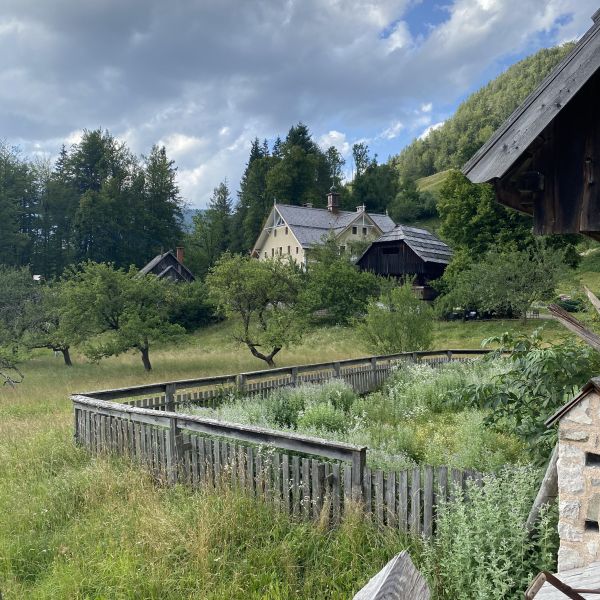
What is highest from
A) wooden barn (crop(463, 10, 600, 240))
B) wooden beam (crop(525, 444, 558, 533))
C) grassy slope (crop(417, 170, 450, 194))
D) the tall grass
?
grassy slope (crop(417, 170, 450, 194))

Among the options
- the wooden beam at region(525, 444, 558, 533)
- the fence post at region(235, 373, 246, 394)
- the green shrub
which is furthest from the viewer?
the fence post at region(235, 373, 246, 394)

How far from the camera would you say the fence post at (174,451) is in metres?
6.42

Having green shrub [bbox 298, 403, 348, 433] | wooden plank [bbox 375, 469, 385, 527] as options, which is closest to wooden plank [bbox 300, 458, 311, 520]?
wooden plank [bbox 375, 469, 385, 527]

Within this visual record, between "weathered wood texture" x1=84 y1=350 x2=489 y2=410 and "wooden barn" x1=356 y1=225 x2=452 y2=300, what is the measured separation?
943 inches

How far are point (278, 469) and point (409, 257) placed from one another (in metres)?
38.6

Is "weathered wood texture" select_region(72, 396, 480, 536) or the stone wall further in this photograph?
"weathered wood texture" select_region(72, 396, 480, 536)

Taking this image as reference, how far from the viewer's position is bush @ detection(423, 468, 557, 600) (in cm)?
383

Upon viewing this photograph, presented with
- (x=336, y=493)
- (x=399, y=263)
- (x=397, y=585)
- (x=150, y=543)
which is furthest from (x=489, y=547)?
(x=399, y=263)

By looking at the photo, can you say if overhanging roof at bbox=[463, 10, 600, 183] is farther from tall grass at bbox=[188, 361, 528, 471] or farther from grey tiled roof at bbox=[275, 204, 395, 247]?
grey tiled roof at bbox=[275, 204, 395, 247]

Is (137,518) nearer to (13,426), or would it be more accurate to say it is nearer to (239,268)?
(13,426)

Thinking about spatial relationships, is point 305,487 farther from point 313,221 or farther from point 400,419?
point 313,221

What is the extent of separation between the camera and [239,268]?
22000mm

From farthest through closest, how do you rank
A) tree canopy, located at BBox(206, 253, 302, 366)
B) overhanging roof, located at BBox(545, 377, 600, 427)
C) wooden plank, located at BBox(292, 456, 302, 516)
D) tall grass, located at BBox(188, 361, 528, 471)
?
tree canopy, located at BBox(206, 253, 302, 366) → tall grass, located at BBox(188, 361, 528, 471) → wooden plank, located at BBox(292, 456, 302, 516) → overhanging roof, located at BBox(545, 377, 600, 427)

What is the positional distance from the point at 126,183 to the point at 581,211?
64.8 meters
